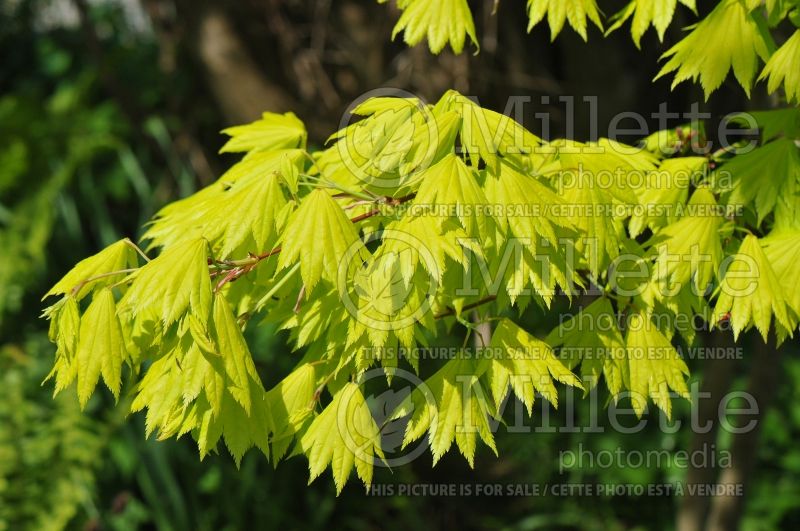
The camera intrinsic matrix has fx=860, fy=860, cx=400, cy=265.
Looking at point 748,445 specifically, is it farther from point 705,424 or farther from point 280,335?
point 280,335

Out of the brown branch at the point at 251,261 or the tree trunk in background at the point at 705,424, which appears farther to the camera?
the tree trunk in background at the point at 705,424

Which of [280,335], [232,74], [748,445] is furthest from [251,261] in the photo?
[280,335]

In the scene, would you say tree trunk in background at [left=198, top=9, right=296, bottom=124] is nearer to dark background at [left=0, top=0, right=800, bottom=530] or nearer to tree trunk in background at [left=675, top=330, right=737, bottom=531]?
dark background at [left=0, top=0, right=800, bottom=530]

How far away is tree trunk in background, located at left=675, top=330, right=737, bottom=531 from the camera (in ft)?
8.01

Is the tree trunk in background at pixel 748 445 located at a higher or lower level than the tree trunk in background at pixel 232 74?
lower

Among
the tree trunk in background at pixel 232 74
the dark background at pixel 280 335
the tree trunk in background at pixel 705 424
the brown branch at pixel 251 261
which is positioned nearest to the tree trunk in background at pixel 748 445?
the tree trunk in background at pixel 705 424

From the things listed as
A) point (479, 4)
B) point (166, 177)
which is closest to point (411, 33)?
point (479, 4)

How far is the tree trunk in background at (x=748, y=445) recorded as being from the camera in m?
2.47

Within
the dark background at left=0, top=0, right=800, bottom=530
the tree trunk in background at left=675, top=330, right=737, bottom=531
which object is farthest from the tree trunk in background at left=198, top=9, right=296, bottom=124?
the tree trunk in background at left=675, top=330, right=737, bottom=531

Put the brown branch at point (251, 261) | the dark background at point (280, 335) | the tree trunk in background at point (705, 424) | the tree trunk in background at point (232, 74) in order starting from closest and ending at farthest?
1. the brown branch at point (251, 261)
2. the tree trunk in background at point (705, 424)
3. the dark background at point (280, 335)
4. the tree trunk in background at point (232, 74)

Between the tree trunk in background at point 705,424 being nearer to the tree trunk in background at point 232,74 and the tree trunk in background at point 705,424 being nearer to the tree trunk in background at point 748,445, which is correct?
the tree trunk in background at point 748,445

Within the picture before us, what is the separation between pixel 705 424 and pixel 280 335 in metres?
2.10

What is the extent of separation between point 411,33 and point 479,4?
2.12m

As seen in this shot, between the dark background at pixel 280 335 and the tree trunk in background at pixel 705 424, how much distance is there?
954mm
